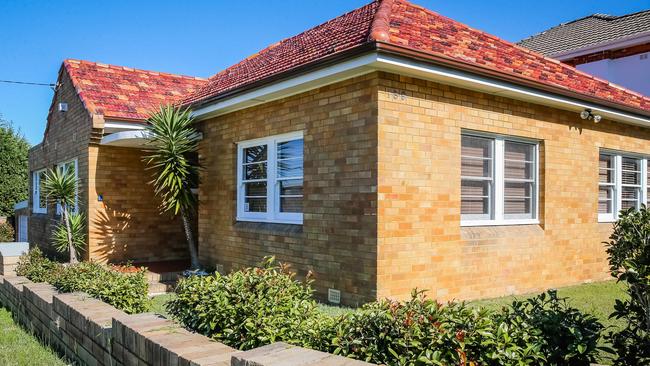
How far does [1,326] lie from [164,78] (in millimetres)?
8892

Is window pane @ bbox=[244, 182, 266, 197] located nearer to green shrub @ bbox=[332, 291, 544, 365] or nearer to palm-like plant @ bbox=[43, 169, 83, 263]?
palm-like plant @ bbox=[43, 169, 83, 263]

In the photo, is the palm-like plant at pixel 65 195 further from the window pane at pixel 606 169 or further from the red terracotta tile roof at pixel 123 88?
the window pane at pixel 606 169

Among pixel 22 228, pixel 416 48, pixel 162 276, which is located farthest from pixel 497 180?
pixel 22 228

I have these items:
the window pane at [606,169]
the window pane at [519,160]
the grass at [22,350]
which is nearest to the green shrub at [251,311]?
the grass at [22,350]

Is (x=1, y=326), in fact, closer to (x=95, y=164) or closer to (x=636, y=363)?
(x=95, y=164)

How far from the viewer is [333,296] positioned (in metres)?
7.61

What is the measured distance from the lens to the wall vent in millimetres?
7521

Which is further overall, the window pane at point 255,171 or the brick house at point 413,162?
the window pane at point 255,171

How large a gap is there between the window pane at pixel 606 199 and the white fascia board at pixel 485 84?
1562mm

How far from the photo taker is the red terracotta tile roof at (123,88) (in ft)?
39.3

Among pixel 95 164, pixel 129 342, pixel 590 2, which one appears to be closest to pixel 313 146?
pixel 129 342

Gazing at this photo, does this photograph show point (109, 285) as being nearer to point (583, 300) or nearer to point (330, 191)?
point (330, 191)

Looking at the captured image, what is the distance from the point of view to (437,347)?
10.1ft

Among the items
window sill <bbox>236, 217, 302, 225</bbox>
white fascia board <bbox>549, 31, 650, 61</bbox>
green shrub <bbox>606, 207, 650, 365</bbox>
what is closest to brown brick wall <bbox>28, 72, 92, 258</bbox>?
window sill <bbox>236, 217, 302, 225</bbox>
